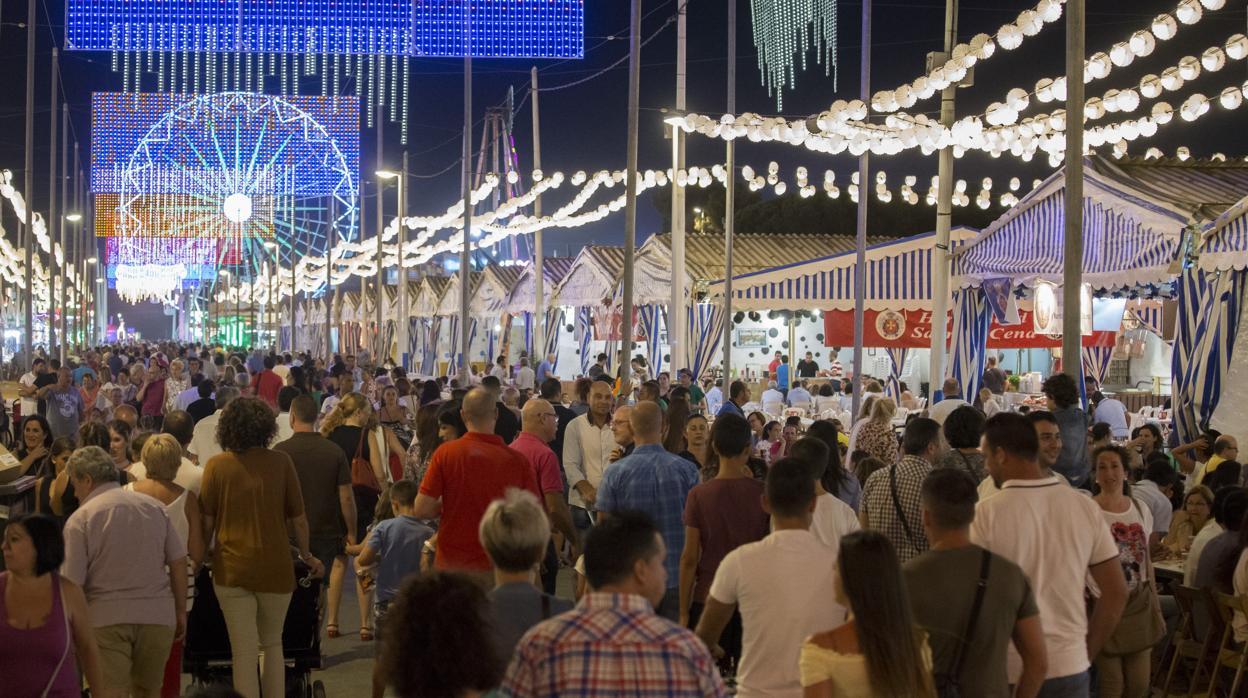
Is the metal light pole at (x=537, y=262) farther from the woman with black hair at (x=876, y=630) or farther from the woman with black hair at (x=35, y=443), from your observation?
the woman with black hair at (x=876, y=630)

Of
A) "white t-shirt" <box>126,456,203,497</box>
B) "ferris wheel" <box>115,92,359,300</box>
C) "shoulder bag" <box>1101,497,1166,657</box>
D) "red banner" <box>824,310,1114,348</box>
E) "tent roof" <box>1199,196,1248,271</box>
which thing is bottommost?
"shoulder bag" <box>1101,497,1166,657</box>

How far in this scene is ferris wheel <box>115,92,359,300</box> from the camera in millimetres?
57969

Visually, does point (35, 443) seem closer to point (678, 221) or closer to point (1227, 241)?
point (1227, 241)

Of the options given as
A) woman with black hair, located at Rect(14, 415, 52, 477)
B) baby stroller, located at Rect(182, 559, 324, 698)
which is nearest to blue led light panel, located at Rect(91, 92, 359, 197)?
woman with black hair, located at Rect(14, 415, 52, 477)

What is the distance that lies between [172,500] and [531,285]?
29.5 m

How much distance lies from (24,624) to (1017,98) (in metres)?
12.0

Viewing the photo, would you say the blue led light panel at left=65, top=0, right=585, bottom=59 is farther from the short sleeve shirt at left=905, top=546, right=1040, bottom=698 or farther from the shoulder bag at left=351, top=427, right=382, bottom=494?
the short sleeve shirt at left=905, top=546, right=1040, bottom=698

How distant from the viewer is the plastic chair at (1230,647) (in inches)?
297

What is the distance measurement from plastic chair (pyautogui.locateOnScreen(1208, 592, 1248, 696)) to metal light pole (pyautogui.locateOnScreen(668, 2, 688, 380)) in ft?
47.6

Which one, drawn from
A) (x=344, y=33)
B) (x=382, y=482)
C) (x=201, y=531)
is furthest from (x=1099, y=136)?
(x=344, y=33)

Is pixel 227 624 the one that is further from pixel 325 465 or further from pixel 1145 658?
pixel 1145 658

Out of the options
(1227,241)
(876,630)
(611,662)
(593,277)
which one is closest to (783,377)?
(593,277)

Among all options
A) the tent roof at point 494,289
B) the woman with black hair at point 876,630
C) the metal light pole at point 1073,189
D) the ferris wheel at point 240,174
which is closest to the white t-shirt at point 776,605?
the woman with black hair at point 876,630

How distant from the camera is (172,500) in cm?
722
